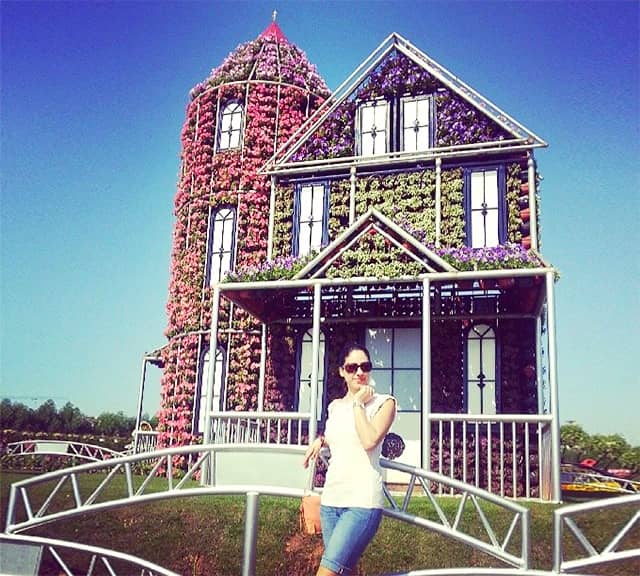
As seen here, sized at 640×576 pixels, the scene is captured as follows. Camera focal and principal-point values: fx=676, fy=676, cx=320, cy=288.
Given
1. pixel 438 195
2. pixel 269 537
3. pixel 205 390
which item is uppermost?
pixel 438 195

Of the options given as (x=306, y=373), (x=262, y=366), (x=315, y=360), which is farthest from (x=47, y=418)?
(x=315, y=360)

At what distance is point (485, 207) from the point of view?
11.8m

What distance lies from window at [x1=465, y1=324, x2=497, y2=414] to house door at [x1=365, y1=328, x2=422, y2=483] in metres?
0.88

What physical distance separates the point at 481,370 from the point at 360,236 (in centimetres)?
321

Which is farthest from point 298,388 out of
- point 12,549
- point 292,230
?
point 12,549

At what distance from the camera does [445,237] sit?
1181cm

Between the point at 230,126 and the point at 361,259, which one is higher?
the point at 230,126

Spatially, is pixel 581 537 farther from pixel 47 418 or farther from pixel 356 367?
pixel 47 418

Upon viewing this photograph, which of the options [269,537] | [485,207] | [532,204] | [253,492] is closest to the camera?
[253,492]

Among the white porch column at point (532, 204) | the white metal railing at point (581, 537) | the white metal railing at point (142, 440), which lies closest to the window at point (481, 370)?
the white porch column at point (532, 204)

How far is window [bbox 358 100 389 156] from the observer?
12.9m

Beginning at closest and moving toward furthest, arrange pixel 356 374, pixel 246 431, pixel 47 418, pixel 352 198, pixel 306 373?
pixel 356 374 < pixel 246 431 < pixel 306 373 < pixel 352 198 < pixel 47 418

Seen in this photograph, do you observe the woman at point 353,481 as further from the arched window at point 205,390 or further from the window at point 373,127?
the window at point 373,127

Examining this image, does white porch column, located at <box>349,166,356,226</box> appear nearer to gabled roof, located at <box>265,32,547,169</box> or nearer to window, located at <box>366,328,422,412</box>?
gabled roof, located at <box>265,32,547,169</box>
